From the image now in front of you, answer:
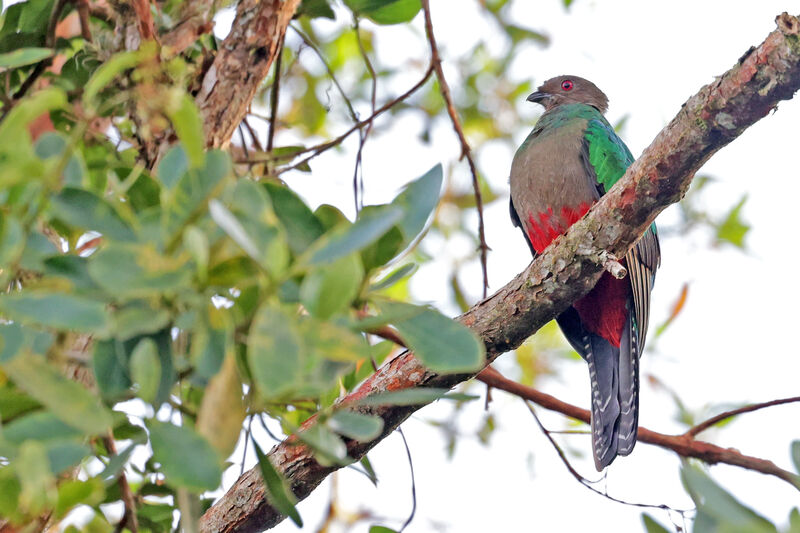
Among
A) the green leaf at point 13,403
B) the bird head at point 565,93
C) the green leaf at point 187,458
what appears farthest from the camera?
the bird head at point 565,93

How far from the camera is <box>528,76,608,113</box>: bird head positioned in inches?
206

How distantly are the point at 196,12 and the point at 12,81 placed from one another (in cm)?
68

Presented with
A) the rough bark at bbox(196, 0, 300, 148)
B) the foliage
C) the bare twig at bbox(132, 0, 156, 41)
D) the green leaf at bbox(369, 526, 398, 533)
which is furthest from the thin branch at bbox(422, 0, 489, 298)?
the foliage

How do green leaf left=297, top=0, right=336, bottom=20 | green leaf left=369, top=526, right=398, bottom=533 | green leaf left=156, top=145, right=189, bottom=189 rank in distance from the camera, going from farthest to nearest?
green leaf left=297, top=0, right=336, bottom=20 → green leaf left=369, top=526, right=398, bottom=533 → green leaf left=156, top=145, right=189, bottom=189

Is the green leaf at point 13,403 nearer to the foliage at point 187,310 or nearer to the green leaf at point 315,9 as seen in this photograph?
the foliage at point 187,310

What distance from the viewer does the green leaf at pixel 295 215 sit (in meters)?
1.30

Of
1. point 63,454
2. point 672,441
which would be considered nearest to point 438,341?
point 63,454

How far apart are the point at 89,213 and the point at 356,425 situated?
47cm

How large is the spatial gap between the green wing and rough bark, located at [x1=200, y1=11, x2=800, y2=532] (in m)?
1.24

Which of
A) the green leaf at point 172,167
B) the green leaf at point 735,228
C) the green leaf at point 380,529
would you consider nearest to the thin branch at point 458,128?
the green leaf at point 380,529

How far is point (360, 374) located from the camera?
2855mm

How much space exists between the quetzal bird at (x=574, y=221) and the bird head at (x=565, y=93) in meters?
0.85

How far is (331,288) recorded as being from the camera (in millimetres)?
982

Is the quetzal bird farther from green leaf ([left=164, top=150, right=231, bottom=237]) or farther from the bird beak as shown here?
green leaf ([left=164, top=150, right=231, bottom=237])
